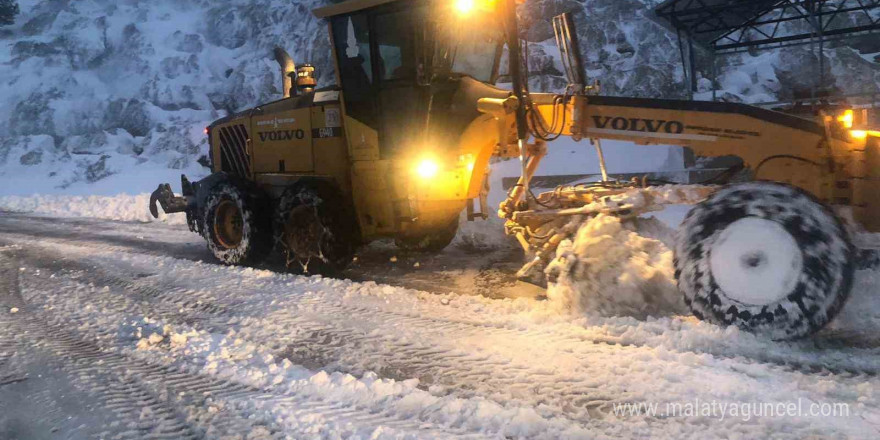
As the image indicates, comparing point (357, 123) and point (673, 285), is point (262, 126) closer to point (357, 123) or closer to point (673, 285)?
point (357, 123)

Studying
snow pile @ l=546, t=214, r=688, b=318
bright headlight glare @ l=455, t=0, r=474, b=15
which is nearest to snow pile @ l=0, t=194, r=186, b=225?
bright headlight glare @ l=455, t=0, r=474, b=15

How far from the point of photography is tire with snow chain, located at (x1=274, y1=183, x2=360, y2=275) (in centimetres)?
638

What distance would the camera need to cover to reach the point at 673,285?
4.07m

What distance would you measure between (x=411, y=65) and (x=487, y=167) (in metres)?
1.36

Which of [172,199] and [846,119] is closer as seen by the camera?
[846,119]

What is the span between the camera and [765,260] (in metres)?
3.47

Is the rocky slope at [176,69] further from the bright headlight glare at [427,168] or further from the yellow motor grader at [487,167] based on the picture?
the bright headlight glare at [427,168]

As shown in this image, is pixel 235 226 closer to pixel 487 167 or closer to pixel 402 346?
pixel 487 167

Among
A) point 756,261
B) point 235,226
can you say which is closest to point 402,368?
point 756,261

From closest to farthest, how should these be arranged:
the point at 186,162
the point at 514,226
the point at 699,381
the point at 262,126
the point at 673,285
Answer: the point at 699,381, the point at 673,285, the point at 514,226, the point at 262,126, the point at 186,162

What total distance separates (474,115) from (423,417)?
3.56 meters

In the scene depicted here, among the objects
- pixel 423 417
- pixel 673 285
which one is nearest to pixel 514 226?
pixel 673 285

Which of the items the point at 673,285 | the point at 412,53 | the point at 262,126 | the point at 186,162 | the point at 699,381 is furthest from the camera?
the point at 186,162

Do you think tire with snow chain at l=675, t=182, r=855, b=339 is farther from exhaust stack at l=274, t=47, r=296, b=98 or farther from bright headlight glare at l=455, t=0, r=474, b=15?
exhaust stack at l=274, t=47, r=296, b=98
